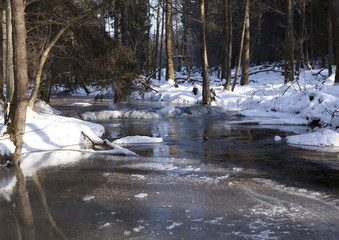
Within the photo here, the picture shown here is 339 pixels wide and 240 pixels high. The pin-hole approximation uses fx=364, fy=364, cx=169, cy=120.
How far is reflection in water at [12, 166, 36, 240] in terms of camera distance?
374 cm

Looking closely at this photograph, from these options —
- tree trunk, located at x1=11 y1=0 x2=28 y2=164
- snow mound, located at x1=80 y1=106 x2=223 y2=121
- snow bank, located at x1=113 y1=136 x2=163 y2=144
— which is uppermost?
tree trunk, located at x1=11 y1=0 x2=28 y2=164

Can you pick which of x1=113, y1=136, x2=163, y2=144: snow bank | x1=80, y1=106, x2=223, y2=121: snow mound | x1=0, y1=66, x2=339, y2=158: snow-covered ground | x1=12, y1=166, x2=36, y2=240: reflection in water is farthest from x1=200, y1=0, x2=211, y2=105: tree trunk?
x1=12, y1=166, x2=36, y2=240: reflection in water

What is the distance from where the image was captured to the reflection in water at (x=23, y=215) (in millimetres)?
3740

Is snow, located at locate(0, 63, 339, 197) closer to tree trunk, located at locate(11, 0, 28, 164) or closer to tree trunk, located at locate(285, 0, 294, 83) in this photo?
tree trunk, located at locate(11, 0, 28, 164)

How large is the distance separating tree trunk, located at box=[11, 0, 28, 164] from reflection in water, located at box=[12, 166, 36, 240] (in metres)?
1.84

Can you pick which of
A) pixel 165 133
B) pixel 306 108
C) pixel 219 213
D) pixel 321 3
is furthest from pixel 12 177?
pixel 321 3

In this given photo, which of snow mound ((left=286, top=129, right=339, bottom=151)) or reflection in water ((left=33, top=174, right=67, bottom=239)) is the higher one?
snow mound ((left=286, top=129, right=339, bottom=151))

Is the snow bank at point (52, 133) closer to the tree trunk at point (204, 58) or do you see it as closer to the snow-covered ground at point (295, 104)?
the snow-covered ground at point (295, 104)

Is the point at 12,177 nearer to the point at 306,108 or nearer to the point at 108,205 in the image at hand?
the point at 108,205

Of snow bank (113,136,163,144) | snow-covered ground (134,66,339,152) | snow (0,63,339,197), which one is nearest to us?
snow (0,63,339,197)

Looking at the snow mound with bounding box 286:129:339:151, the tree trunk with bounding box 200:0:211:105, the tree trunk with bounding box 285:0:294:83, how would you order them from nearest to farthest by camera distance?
the snow mound with bounding box 286:129:339:151 < the tree trunk with bounding box 200:0:211:105 < the tree trunk with bounding box 285:0:294:83

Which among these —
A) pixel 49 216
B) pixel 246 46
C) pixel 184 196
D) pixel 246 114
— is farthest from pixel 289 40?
pixel 49 216

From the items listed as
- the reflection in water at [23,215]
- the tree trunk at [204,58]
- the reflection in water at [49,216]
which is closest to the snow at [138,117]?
the reflection in water at [23,215]

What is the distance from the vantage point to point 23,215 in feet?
→ 14.0
